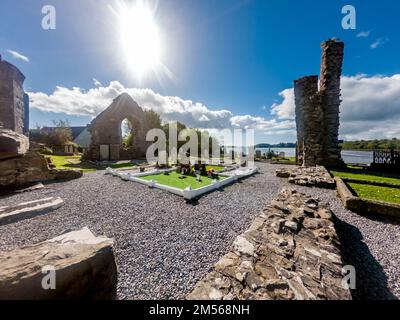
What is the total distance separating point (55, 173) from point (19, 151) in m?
2.45

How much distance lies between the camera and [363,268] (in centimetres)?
290

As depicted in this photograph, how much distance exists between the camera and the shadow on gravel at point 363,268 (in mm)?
2421

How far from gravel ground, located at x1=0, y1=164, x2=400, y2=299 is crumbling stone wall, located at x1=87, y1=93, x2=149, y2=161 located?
13197 millimetres

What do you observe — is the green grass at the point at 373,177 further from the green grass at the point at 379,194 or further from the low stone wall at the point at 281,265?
the low stone wall at the point at 281,265

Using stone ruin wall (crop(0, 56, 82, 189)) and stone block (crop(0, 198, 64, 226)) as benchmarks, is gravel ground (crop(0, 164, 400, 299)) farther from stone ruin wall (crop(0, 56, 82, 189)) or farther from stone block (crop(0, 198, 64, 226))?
stone ruin wall (crop(0, 56, 82, 189))

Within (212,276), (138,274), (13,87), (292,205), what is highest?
(13,87)

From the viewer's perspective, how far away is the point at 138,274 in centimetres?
270

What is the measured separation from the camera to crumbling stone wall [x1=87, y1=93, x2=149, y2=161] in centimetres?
1886

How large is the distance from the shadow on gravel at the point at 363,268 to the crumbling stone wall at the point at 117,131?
2056 cm

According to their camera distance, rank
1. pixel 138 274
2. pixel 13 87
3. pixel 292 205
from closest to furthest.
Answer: pixel 138 274, pixel 292 205, pixel 13 87

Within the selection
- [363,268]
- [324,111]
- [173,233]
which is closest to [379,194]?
[363,268]

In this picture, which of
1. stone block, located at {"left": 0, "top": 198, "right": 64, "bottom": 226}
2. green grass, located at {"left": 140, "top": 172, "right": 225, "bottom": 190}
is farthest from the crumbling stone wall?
stone block, located at {"left": 0, "top": 198, "right": 64, "bottom": 226}
